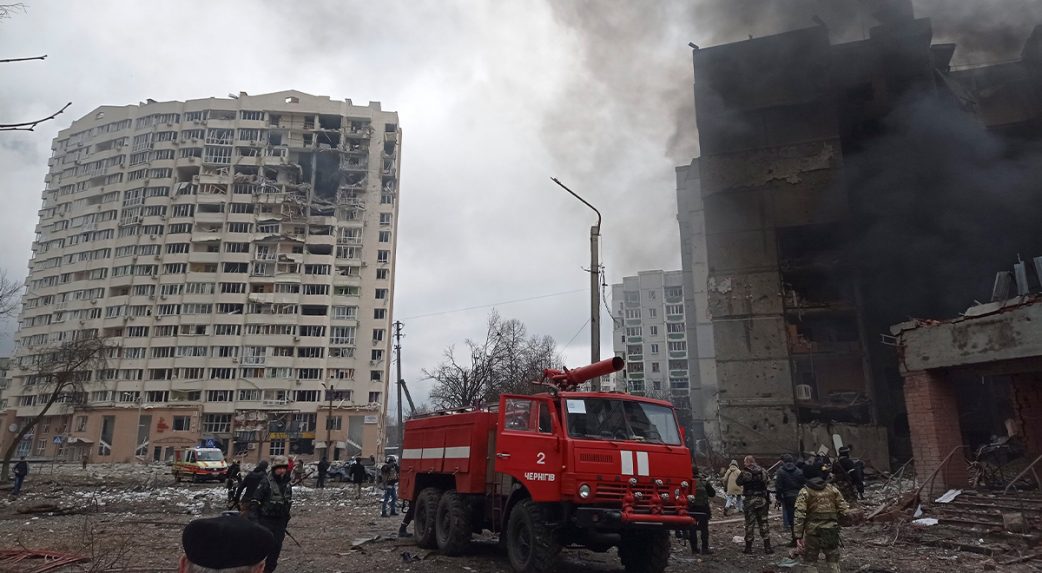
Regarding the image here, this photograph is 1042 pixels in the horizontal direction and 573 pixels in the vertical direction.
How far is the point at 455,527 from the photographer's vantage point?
9008mm

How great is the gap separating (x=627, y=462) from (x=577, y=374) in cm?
170

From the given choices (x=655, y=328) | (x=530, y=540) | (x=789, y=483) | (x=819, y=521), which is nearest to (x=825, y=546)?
(x=819, y=521)

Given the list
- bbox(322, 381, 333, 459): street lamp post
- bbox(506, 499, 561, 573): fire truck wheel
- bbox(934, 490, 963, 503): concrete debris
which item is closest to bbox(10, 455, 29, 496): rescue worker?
bbox(506, 499, 561, 573): fire truck wheel

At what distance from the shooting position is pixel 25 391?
63688mm

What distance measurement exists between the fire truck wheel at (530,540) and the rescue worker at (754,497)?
388 centimetres

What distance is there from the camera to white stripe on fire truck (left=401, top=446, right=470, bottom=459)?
936 centimetres

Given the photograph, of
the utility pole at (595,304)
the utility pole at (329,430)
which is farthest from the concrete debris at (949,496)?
the utility pole at (329,430)

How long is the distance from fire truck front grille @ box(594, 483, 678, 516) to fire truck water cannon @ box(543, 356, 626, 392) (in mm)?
1520

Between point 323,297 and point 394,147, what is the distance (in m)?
19.8

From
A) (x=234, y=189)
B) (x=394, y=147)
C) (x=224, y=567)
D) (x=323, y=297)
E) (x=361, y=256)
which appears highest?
(x=394, y=147)

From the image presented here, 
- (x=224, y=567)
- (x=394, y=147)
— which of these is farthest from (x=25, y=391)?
(x=224, y=567)

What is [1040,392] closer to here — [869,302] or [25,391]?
[869,302]

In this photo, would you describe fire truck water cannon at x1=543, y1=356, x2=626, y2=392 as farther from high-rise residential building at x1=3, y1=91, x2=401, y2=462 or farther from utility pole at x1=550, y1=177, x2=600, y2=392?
high-rise residential building at x1=3, y1=91, x2=401, y2=462

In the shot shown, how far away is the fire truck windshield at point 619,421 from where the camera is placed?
7.64 metres
